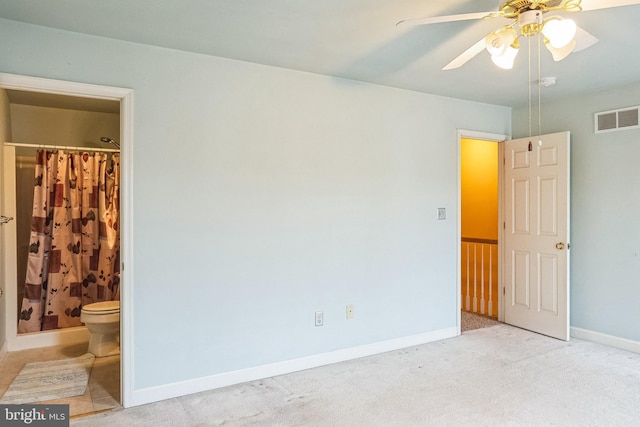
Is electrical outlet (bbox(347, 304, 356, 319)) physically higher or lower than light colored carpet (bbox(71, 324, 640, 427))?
higher

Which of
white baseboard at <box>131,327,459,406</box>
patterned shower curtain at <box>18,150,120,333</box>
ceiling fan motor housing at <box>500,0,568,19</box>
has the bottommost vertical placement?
white baseboard at <box>131,327,459,406</box>

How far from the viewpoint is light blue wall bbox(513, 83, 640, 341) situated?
3.58 meters

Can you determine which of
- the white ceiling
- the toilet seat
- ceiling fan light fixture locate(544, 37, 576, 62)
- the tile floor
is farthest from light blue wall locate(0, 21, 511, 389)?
ceiling fan light fixture locate(544, 37, 576, 62)

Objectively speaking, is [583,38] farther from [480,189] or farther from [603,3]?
[480,189]

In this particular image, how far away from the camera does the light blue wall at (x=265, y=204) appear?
2674mm

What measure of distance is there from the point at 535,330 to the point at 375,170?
7.64ft

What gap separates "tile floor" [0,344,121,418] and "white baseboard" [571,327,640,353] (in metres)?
3.96

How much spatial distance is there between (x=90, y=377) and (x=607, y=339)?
4.35 metres

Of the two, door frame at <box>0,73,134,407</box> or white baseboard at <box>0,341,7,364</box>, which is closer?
door frame at <box>0,73,134,407</box>

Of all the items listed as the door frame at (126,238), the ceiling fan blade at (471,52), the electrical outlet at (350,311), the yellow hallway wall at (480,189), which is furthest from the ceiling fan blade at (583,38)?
the yellow hallway wall at (480,189)

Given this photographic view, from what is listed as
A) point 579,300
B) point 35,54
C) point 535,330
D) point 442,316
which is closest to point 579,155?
point 579,300

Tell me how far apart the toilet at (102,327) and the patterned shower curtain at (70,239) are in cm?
64

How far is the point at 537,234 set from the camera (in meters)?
4.12

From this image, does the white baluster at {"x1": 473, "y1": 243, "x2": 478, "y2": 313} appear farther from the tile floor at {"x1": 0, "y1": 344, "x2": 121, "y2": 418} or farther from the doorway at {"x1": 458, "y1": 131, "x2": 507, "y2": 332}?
the tile floor at {"x1": 0, "y1": 344, "x2": 121, "y2": 418}
